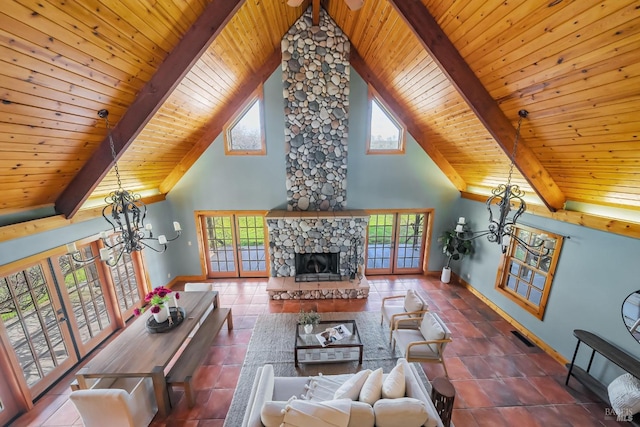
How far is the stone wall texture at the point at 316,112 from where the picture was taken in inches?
209

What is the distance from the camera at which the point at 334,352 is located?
408 centimetres

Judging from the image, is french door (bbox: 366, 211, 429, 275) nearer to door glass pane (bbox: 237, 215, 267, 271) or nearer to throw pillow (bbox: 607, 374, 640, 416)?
door glass pane (bbox: 237, 215, 267, 271)

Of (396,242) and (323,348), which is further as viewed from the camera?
(396,242)

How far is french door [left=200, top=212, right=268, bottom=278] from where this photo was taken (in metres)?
6.63

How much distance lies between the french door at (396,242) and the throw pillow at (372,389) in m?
4.38

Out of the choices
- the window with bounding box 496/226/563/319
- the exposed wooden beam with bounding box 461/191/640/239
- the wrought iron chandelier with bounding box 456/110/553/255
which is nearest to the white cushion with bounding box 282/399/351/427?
the wrought iron chandelier with bounding box 456/110/553/255

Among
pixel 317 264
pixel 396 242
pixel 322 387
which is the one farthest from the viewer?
pixel 396 242

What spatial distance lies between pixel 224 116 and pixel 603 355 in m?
7.55

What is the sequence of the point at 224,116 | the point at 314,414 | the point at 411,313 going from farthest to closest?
the point at 224,116 → the point at 411,313 → the point at 314,414

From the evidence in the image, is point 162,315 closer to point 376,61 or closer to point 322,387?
point 322,387

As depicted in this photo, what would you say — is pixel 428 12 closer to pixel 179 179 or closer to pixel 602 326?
pixel 602 326

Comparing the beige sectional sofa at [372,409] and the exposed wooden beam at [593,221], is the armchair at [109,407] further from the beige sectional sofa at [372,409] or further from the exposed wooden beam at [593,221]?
the exposed wooden beam at [593,221]

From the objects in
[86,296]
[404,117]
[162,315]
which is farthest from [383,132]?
[86,296]

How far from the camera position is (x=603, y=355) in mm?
3223
